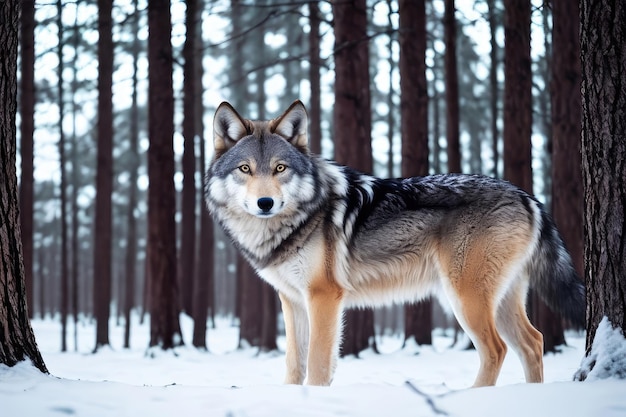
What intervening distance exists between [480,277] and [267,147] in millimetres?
2063

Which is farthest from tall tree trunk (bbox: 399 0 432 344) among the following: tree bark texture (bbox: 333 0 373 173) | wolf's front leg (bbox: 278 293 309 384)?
wolf's front leg (bbox: 278 293 309 384)

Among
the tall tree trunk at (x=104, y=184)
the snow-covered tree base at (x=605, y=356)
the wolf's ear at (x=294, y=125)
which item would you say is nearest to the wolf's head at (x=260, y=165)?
the wolf's ear at (x=294, y=125)

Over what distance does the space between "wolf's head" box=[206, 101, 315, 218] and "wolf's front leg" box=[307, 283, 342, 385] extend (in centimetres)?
78

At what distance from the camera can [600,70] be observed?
3465 millimetres

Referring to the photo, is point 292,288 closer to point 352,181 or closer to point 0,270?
point 352,181

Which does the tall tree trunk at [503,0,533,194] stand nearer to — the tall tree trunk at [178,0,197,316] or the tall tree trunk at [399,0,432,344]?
the tall tree trunk at [399,0,432,344]

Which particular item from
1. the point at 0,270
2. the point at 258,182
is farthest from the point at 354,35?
the point at 0,270

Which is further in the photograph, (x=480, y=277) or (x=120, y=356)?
(x=120, y=356)

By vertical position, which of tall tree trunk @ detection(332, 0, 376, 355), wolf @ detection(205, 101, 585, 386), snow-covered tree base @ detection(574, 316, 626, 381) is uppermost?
tall tree trunk @ detection(332, 0, 376, 355)

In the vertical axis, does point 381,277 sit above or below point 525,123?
below

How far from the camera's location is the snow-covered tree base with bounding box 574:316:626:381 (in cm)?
320

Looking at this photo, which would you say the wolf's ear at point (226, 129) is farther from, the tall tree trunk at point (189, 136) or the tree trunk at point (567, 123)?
the tree trunk at point (567, 123)

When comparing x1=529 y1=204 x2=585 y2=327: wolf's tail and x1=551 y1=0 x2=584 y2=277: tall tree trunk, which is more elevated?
x1=551 y1=0 x2=584 y2=277: tall tree trunk

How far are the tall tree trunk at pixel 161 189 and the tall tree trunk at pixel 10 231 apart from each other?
5.89 meters
